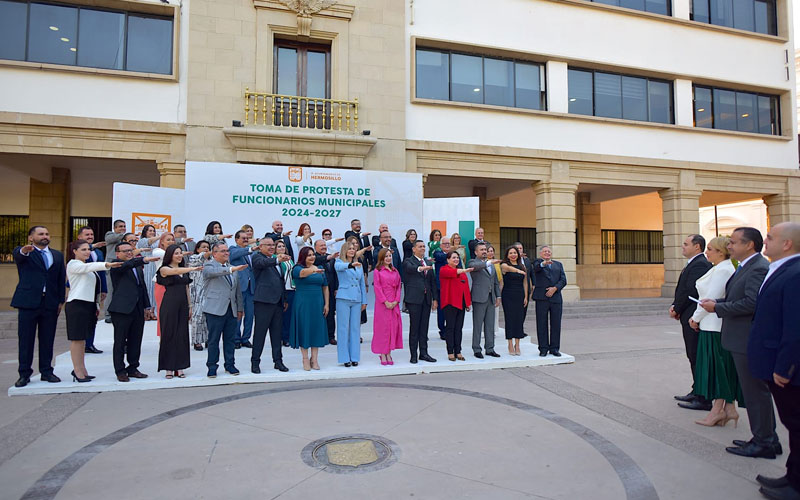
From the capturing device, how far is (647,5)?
1614 centimetres

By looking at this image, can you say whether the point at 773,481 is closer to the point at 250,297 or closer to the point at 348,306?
the point at 348,306

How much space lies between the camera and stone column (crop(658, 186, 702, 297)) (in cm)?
1625

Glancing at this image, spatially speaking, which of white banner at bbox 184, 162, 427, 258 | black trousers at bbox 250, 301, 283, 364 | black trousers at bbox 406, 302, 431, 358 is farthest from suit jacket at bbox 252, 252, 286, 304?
white banner at bbox 184, 162, 427, 258

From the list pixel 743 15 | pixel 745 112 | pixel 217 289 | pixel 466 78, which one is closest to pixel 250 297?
pixel 217 289

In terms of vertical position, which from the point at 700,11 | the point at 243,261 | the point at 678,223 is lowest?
the point at 243,261

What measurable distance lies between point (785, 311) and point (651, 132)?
14647mm

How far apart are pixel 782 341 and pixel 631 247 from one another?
20691 millimetres

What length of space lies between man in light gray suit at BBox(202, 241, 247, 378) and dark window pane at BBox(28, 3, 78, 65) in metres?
8.98

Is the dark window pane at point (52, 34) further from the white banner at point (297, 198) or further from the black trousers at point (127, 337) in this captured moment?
the black trousers at point (127, 337)

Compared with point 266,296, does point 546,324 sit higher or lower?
lower

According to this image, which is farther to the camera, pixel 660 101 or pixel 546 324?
pixel 660 101

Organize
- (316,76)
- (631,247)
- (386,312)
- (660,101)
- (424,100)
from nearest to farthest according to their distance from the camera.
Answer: (386,312) < (316,76) < (424,100) < (660,101) < (631,247)

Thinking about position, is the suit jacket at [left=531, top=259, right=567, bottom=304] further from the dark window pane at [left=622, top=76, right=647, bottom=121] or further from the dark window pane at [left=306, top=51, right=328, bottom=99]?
the dark window pane at [left=622, top=76, right=647, bottom=121]

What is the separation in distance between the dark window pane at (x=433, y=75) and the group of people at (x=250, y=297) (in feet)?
21.5
